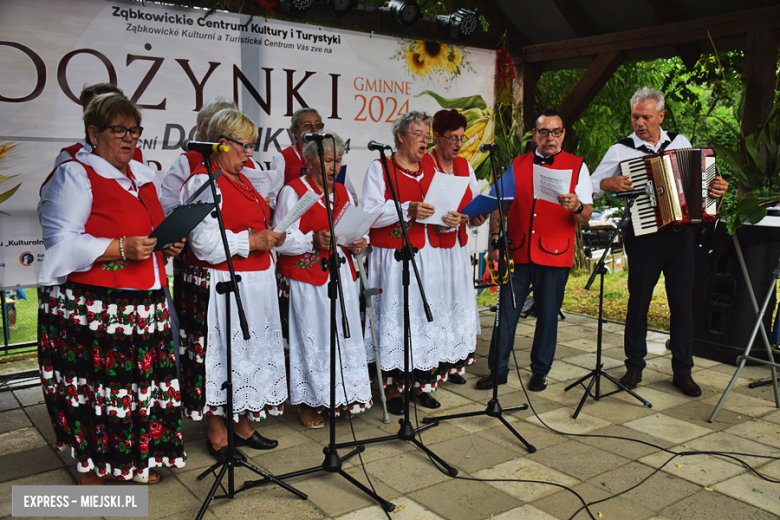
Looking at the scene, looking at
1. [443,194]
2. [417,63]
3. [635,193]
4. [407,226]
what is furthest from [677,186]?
[417,63]

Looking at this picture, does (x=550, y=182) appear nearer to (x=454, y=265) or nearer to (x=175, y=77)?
(x=454, y=265)

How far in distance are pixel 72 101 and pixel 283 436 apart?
2.58m

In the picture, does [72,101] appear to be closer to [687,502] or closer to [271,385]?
[271,385]

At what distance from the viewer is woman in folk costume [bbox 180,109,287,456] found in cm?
295

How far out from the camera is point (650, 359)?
16.7 ft

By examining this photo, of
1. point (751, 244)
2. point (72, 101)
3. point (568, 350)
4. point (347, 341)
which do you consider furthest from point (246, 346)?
point (751, 244)

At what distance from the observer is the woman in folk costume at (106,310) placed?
2553 millimetres

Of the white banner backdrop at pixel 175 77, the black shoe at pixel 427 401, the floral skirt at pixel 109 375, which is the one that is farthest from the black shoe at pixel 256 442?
the white banner backdrop at pixel 175 77

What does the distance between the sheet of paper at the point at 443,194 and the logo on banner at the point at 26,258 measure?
2543 millimetres

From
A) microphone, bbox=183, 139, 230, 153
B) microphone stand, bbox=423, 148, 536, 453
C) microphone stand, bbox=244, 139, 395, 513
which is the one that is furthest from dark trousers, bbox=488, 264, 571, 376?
microphone, bbox=183, 139, 230, 153

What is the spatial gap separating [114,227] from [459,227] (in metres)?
2.20

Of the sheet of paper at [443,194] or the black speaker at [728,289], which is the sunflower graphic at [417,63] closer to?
the sheet of paper at [443,194]

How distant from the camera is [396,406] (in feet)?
12.7

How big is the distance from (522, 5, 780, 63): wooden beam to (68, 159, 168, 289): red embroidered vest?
14.5 ft
